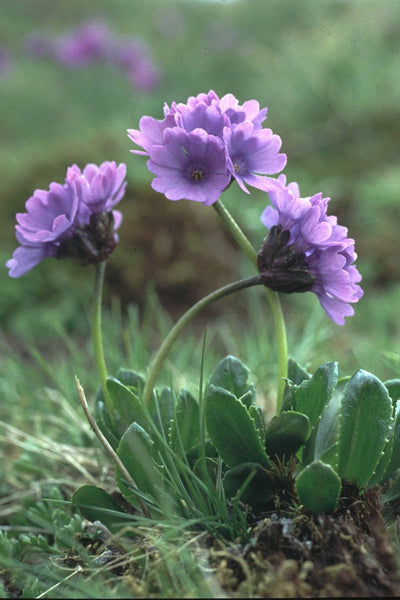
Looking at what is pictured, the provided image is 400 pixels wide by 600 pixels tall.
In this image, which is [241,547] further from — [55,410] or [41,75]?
[41,75]

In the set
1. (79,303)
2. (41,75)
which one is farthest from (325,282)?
(41,75)

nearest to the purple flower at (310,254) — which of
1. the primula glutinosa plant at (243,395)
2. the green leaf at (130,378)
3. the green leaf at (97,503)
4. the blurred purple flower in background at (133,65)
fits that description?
the primula glutinosa plant at (243,395)

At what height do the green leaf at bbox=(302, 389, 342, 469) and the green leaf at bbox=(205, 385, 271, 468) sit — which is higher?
the green leaf at bbox=(205, 385, 271, 468)

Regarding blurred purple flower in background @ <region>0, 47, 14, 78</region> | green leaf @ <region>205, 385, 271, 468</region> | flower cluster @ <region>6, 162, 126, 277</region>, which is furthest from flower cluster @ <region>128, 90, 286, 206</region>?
blurred purple flower in background @ <region>0, 47, 14, 78</region>

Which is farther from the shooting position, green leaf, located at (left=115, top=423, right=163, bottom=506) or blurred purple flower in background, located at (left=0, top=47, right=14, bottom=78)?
blurred purple flower in background, located at (left=0, top=47, right=14, bottom=78)

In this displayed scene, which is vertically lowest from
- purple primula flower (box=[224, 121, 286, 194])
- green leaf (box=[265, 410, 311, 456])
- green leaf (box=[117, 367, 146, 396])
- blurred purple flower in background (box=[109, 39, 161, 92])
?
green leaf (box=[265, 410, 311, 456])

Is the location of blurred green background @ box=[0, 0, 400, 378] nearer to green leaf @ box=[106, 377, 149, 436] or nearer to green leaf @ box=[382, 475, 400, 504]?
green leaf @ box=[382, 475, 400, 504]

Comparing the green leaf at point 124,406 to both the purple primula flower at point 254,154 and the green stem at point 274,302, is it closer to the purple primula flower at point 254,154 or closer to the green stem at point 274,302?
the green stem at point 274,302
